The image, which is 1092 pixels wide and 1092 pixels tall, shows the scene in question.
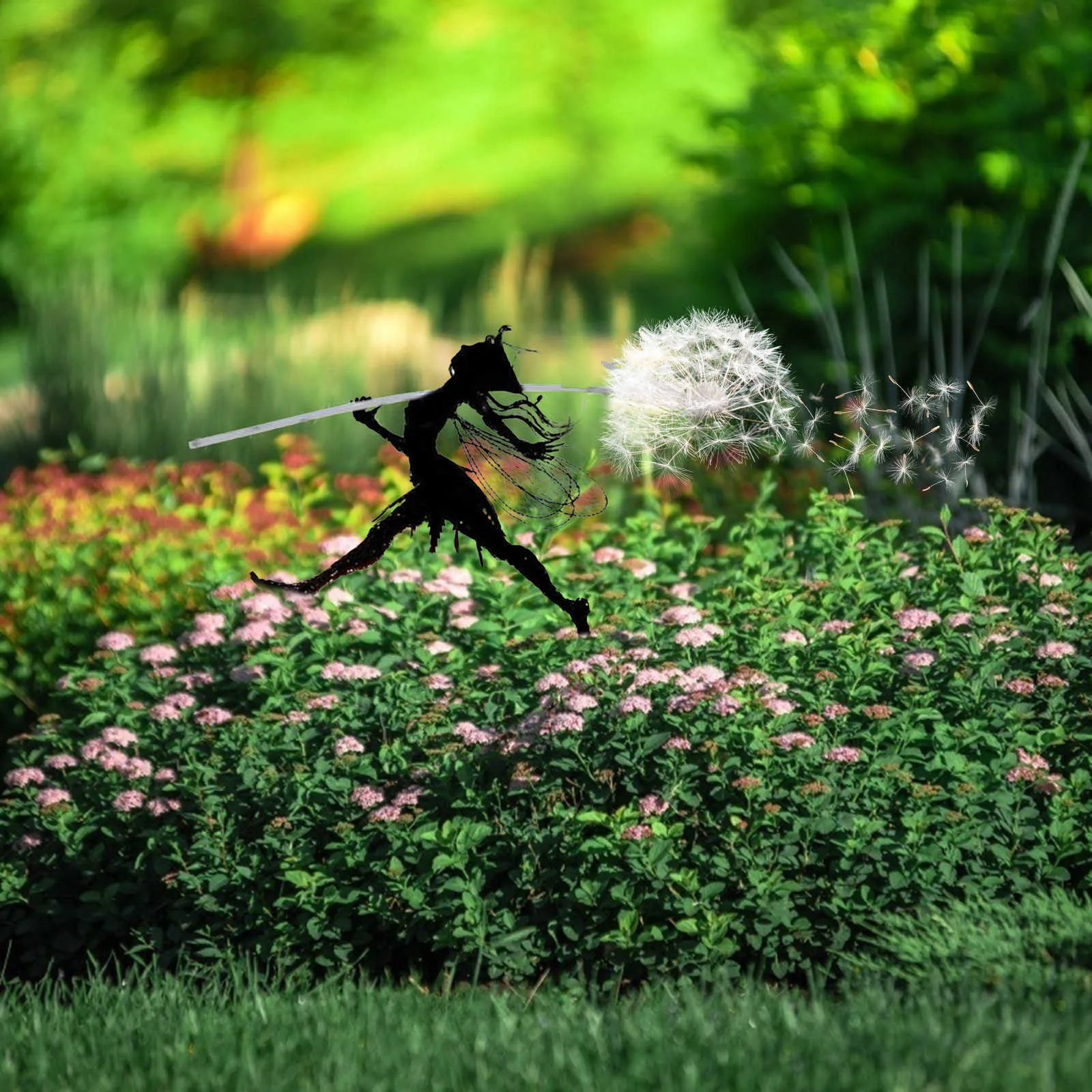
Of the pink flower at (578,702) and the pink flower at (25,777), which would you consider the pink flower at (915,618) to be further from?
the pink flower at (25,777)

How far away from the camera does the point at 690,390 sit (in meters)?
2.58

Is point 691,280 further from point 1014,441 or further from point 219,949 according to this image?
point 219,949

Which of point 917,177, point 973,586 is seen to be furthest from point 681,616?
point 917,177

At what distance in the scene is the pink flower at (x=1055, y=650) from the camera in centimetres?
429

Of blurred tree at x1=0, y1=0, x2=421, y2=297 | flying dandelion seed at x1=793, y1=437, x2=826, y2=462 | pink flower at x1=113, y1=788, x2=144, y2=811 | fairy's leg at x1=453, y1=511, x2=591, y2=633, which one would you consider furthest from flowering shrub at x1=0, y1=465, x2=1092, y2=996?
blurred tree at x1=0, y1=0, x2=421, y2=297

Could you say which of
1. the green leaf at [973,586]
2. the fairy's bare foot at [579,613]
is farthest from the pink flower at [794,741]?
the fairy's bare foot at [579,613]

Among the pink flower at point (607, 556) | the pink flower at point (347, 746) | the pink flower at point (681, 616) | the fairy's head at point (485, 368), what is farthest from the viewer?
the pink flower at point (607, 556)

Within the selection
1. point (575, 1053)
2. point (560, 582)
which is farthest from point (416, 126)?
point (575, 1053)

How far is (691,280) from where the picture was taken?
926 cm

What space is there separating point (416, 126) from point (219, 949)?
17838 millimetres

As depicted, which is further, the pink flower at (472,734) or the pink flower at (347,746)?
the pink flower at (347,746)

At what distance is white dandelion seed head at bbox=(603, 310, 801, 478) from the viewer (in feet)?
8.18

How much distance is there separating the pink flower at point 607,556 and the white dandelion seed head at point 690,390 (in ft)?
6.71

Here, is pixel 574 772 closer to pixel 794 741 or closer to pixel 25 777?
pixel 794 741
